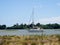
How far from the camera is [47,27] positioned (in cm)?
9300

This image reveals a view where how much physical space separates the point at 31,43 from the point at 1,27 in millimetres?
76440

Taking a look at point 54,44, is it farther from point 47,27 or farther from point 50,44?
point 47,27

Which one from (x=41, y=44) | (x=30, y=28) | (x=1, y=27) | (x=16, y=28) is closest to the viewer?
(x=41, y=44)

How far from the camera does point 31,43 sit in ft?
68.1

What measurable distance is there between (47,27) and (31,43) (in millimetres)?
72501

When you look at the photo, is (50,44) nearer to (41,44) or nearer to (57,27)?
(41,44)

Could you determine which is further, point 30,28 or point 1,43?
point 30,28

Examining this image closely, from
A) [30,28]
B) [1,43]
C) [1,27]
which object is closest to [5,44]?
[1,43]

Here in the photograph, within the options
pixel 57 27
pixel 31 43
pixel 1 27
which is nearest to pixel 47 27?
pixel 57 27

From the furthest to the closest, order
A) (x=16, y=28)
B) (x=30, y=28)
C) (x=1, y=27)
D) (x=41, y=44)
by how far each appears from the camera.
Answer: (x=1, y=27), (x=16, y=28), (x=30, y=28), (x=41, y=44)

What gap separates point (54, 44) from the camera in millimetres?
20391

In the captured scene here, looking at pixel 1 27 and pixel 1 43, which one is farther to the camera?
pixel 1 27

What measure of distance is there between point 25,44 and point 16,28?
2771 inches

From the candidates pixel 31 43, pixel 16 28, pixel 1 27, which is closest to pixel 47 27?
pixel 16 28
